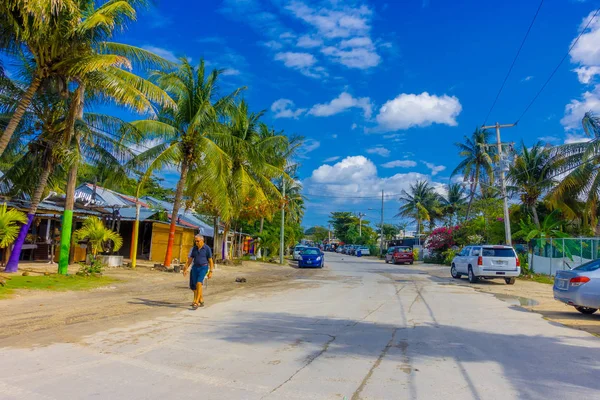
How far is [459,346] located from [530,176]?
2626cm

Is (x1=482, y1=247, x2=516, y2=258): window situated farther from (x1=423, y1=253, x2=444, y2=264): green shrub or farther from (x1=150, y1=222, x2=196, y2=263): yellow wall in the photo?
(x1=423, y1=253, x2=444, y2=264): green shrub

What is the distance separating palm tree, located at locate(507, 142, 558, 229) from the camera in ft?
93.9

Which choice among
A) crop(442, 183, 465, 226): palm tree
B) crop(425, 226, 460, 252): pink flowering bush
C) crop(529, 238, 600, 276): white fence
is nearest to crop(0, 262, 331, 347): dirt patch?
crop(529, 238, 600, 276): white fence

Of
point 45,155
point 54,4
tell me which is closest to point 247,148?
point 45,155

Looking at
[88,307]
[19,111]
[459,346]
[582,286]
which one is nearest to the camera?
[459,346]

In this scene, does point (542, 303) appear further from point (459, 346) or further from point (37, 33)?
point (37, 33)

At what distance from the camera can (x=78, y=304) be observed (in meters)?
10.0

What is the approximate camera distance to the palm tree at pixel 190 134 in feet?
62.6

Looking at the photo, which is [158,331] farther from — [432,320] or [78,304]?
[432,320]

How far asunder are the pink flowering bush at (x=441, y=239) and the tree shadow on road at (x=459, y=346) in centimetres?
2934

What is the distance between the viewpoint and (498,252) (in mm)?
18391

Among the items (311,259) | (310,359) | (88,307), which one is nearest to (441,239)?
(311,259)

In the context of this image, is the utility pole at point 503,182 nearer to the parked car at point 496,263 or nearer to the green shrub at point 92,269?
the parked car at point 496,263

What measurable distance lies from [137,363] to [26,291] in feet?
24.7
